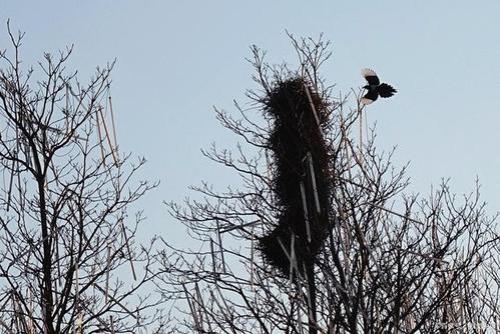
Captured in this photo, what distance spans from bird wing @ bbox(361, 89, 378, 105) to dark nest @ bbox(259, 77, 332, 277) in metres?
0.50

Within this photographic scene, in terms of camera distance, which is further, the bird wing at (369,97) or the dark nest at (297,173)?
the bird wing at (369,97)

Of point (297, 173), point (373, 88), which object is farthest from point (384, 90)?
point (297, 173)

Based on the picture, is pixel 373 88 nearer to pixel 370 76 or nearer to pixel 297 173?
pixel 370 76

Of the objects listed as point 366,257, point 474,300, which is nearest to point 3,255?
point 366,257

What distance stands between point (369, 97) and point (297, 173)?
1030 millimetres

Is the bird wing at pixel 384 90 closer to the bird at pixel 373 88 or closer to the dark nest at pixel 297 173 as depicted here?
the bird at pixel 373 88

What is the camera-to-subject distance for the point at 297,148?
9320 millimetres

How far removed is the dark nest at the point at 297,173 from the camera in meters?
8.99

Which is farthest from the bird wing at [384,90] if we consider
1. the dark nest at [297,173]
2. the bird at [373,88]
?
the dark nest at [297,173]

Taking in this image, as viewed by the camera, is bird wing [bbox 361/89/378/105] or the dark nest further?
bird wing [bbox 361/89/378/105]

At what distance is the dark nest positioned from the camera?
29.5 feet

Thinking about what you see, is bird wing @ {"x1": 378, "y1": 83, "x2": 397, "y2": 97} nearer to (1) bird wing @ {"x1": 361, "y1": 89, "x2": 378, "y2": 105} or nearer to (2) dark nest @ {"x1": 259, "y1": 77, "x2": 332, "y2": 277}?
(1) bird wing @ {"x1": 361, "y1": 89, "x2": 378, "y2": 105}

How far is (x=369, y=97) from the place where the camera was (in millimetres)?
9203

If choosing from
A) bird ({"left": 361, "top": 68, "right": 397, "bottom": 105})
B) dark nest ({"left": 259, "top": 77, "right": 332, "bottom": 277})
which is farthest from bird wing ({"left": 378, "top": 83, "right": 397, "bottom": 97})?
dark nest ({"left": 259, "top": 77, "right": 332, "bottom": 277})
